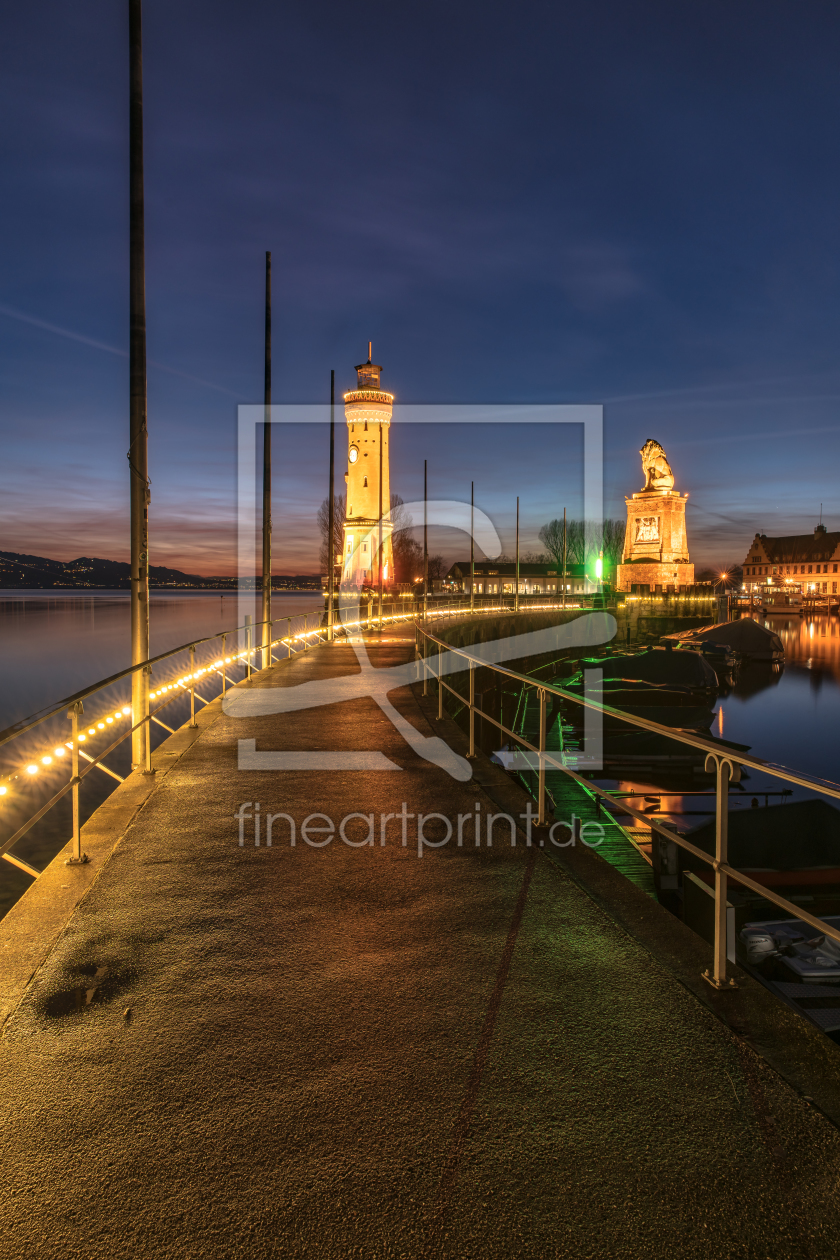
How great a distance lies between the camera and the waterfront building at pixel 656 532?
79688 mm

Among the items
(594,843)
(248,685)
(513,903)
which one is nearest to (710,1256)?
(513,903)

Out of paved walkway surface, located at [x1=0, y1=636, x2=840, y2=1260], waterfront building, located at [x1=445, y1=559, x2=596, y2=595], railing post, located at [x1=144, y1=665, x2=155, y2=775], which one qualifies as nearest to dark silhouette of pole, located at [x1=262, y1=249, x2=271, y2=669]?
railing post, located at [x1=144, y1=665, x2=155, y2=775]

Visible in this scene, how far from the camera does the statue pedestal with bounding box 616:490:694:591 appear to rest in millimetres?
79812

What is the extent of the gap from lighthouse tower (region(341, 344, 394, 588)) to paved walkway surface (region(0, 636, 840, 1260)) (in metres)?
69.5

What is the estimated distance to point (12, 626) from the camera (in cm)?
10156

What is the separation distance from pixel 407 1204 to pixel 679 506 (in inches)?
3304

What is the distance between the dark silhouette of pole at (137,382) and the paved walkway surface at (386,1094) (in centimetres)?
370

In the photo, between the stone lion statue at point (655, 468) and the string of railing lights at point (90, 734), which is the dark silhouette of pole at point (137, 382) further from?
the stone lion statue at point (655, 468)

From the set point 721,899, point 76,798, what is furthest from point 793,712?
point 76,798

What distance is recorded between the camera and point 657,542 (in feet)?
268

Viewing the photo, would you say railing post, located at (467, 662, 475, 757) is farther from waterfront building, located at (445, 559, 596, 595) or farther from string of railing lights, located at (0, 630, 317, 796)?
waterfront building, located at (445, 559, 596, 595)

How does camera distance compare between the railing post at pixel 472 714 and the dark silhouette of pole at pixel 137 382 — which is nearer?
the dark silhouette of pole at pixel 137 382

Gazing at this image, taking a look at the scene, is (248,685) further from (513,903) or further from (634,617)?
(634,617)

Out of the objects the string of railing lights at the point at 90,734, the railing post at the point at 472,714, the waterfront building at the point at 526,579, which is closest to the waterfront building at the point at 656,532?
the waterfront building at the point at 526,579
